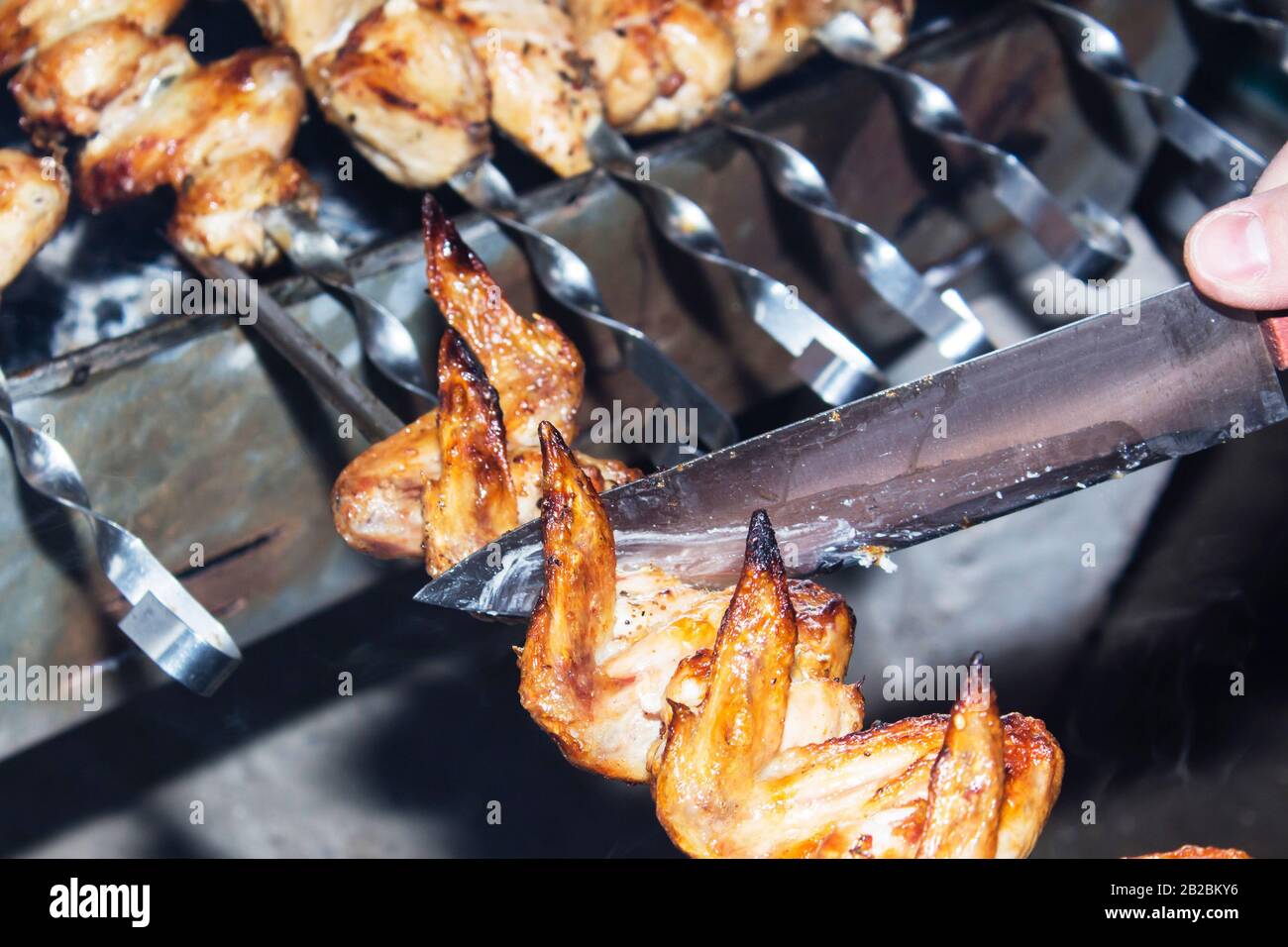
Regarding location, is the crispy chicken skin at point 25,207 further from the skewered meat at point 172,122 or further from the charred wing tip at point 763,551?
the charred wing tip at point 763,551

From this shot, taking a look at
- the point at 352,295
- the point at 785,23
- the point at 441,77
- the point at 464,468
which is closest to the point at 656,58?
the point at 785,23

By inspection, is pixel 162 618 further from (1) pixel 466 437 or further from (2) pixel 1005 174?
(2) pixel 1005 174

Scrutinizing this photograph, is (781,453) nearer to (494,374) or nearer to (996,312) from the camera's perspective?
(494,374)

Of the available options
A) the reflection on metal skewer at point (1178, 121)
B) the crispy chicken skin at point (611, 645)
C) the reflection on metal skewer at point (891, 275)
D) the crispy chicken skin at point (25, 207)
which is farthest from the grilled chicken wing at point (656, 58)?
the crispy chicken skin at point (611, 645)

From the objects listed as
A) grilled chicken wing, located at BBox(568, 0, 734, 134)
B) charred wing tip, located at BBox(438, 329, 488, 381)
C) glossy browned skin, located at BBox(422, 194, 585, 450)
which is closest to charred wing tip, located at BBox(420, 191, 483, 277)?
glossy browned skin, located at BBox(422, 194, 585, 450)

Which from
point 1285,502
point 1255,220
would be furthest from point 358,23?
point 1285,502
